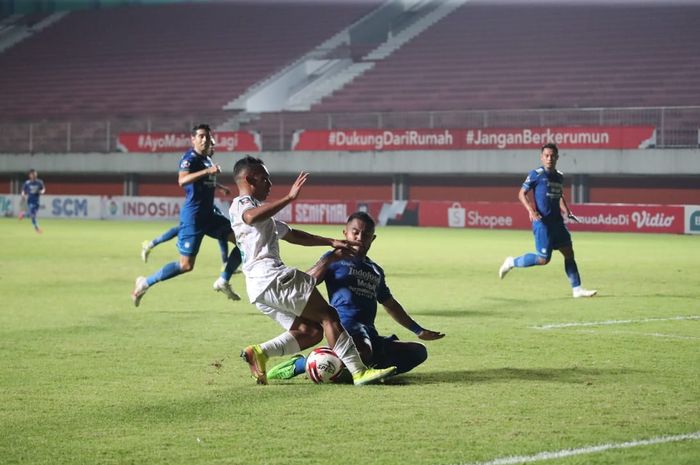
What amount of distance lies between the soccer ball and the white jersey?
0.62 meters

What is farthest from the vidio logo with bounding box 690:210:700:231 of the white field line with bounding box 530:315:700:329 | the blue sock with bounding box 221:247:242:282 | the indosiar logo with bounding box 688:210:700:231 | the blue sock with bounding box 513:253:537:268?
the blue sock with bounding box 221:247:242:282

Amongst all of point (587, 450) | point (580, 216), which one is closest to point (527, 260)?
point (587, 450)

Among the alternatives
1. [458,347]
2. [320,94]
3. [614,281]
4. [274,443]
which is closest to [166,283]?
[614,281]

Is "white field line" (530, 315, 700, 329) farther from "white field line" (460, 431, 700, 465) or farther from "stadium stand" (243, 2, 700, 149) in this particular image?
"stadium stand" (243, 2, 700, 149)

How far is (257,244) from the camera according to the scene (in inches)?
318

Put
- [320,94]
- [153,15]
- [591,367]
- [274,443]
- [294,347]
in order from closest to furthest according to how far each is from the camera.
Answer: [274,443], [294,347], [591,367], [320,94], [153,15]

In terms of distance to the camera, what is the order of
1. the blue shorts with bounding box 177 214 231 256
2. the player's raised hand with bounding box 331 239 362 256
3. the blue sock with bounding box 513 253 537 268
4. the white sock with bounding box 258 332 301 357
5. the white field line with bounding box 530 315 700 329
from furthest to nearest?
the blue sock with bounding box 513 253 537 268 < the blue shorts with bounding box 177 214 231 256 < the white field line with bounding box 530 315 700 329 < the white sock with bounding box 258 332 301 357 < the player's raised hand with bounding box 331 239 362 256

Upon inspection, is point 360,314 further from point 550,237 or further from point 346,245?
point 550,237

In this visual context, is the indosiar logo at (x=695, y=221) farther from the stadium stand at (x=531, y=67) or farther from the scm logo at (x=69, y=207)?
the scm logo at (x=69, y=207)

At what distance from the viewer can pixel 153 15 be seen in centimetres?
5956

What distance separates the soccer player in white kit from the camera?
7.95m

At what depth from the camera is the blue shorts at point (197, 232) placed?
44.7ft

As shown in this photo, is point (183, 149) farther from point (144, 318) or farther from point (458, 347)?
point (458, 347)

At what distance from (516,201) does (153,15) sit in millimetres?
26497
